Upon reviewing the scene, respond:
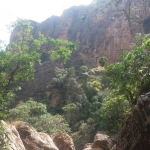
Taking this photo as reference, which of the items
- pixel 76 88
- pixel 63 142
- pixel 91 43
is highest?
pixel 91 43

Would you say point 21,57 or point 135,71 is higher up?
point 21,57

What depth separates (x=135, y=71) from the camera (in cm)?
639

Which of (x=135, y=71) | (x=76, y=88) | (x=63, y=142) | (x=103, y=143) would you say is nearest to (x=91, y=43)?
(x=76, y=88)

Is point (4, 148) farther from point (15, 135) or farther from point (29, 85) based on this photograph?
point (29, 85)

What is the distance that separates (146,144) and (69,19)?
47.2m

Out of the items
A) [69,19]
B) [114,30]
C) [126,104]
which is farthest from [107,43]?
[126,104]

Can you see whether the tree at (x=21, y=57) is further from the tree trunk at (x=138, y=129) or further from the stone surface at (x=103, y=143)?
the stone surface at (x=103, y=143)

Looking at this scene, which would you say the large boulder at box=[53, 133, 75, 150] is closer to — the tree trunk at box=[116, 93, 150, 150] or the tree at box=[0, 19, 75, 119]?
the tree at box=[0, 19, 75, 119]

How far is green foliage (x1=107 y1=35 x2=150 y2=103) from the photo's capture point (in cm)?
611

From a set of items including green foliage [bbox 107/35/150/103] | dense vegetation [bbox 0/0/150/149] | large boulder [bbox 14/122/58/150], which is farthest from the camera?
large boulder [bbox 14/122/58/150]

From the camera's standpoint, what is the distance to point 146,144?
18.9ft

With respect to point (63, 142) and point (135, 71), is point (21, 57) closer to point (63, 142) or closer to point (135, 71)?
point (135, 71)

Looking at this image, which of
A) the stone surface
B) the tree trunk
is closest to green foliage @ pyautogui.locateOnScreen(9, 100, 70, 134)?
the stone surface

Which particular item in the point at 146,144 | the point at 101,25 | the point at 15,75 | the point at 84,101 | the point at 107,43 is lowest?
the point at 84,101
